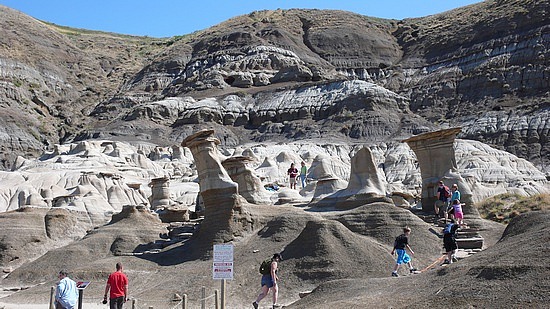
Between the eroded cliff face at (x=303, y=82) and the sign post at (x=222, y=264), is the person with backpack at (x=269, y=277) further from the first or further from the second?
the eroded cliff face at (x=303, y=82)

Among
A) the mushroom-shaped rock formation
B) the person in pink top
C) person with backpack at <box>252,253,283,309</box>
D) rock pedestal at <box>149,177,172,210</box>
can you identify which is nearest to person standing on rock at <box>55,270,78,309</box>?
person with backpack at <box>252,253,283,309</box>

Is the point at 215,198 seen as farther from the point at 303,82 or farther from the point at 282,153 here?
the point at 303,82

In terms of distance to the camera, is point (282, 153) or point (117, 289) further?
point (282, 153)

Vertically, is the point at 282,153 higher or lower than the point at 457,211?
higher

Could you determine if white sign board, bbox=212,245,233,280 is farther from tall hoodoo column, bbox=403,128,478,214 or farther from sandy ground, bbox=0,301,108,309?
tall hoodoo column, bbox=403,128,478,214

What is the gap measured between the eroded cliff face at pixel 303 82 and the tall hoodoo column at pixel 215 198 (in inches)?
2040

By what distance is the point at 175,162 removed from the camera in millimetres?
73875

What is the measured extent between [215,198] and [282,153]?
4101 centimetres

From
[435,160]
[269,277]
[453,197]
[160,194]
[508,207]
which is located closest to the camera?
[269,277]

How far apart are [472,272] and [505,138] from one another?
6536 cm

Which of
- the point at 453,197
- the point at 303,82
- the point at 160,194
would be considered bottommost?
the point at 453,197

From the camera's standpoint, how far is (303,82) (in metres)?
105

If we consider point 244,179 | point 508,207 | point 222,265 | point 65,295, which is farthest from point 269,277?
point 508,207

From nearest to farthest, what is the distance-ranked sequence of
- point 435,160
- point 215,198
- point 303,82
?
point 215,198 → point 435,160 → point 303,82
